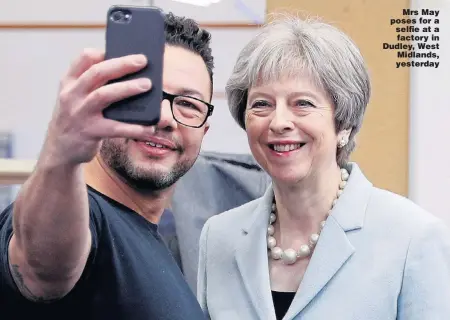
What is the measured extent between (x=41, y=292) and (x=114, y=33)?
26 centimetres

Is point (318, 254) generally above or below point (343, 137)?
below

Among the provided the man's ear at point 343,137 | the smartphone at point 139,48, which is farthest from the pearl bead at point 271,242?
the smartphone at point 139,48

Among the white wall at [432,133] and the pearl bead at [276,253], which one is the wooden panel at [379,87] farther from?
the pearl bead at [276,253]

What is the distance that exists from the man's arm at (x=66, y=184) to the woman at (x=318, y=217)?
1.71 ft

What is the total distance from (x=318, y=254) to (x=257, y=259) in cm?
11

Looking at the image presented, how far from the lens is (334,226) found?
3.89 feet

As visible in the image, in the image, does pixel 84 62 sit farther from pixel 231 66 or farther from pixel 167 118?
pixel 231 66

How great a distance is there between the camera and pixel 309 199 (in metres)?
1.21

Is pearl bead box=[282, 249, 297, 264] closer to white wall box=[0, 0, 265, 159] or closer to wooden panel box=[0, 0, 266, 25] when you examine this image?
white wall box=[0, 0, 265, 159]

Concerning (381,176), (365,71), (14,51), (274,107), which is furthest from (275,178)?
(14,51)

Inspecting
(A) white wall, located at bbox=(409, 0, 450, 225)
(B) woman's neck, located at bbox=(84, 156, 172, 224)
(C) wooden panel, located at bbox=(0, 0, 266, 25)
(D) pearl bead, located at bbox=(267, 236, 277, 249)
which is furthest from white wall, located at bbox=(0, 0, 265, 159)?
(B) woman's neck, located at bbox=(84, 156, 172, 224)

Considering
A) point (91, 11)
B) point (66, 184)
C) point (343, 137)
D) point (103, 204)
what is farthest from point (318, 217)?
point (91, 11)

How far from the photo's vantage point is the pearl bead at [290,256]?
1.21 metres

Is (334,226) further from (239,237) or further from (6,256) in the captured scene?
(6,256)
